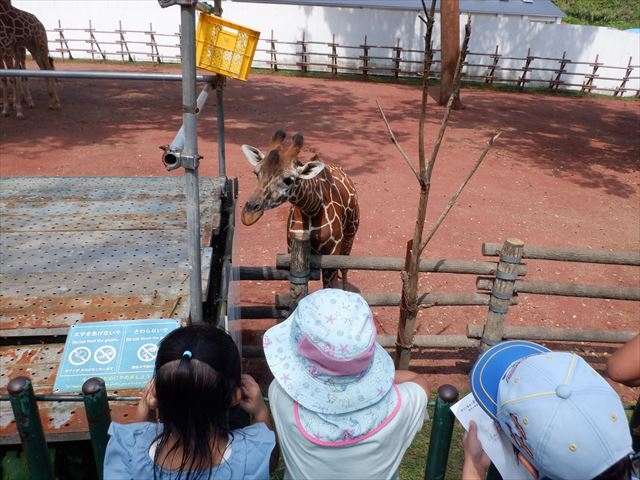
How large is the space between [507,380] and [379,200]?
6.45 metres

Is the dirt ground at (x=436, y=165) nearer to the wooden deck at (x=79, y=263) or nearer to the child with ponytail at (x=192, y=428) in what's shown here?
the wooden deck at (x=79, y=263)

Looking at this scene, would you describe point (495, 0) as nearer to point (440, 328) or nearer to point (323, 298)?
point (440, 328)

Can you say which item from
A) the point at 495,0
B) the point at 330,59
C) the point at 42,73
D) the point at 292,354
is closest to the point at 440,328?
the point at 292,354

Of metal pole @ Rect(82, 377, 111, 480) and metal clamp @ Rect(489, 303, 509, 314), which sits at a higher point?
metal pole @ Rect(82, 377, 111, 480)

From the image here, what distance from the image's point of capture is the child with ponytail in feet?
4.53

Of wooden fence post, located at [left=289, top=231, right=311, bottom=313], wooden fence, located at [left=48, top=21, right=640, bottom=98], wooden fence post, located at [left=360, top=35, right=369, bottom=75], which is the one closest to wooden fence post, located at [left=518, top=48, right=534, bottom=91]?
wooden fence, located at [left=48, top=21, right=640, bottom=98]

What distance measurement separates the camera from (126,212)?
142 inches

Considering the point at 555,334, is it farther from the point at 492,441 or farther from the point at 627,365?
the point at 492,441

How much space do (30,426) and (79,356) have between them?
1.51 feet

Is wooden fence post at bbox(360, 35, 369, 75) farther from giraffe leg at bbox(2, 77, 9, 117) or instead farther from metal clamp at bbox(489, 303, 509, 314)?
metal clamp at bbox(489, 303, 509, 314)

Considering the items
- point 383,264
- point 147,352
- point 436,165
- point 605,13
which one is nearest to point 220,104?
Answer: point 383,264

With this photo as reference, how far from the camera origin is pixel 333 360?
148cm

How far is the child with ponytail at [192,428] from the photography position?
4.53ft

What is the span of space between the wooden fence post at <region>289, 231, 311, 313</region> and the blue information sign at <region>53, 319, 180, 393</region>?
1.28 metres
